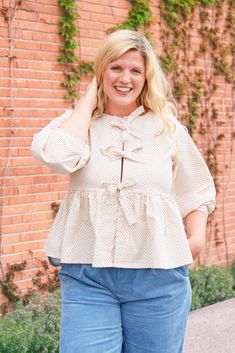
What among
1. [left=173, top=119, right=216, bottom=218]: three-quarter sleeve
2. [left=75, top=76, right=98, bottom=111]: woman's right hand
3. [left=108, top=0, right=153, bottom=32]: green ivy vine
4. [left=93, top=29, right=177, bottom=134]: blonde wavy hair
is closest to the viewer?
[left=93, top=29, right=177, bottom=134]: blonde wavy hair

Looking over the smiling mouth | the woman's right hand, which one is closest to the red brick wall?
the woman's right hand

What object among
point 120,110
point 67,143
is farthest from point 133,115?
point 67,143

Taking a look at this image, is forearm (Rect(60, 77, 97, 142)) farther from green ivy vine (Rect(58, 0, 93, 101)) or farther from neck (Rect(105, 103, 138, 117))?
green ivy vine (Rect(58, 0, 93, 101))

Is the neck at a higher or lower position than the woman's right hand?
lower

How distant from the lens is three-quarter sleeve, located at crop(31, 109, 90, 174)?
2.86 meters

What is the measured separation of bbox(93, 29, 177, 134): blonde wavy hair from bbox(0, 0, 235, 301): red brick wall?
7.93ft

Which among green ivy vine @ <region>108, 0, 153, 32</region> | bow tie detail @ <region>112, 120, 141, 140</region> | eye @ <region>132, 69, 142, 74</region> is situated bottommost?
bow tie detail @ <region>112, 120, 141, 140</region>

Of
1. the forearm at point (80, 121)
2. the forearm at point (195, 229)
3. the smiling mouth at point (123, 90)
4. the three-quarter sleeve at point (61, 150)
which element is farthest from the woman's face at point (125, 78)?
the forearm at point (195, 229)

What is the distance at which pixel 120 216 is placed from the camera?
2.88 m

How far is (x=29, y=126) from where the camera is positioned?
5516mm

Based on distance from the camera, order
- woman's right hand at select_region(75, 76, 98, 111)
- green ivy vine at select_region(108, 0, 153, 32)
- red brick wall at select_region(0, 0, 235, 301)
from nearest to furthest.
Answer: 1. woman's right hand at select_region(75, 76, 98, 111)
2. red brick wall at select_region(0, 0, 235, 301)
3. green ivy vine at select_region(108, 0, 153, 32)

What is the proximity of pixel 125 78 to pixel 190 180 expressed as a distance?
0.55 metres

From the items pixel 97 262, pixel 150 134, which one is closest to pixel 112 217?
pixel 97 262

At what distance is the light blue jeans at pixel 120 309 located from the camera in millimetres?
2770
